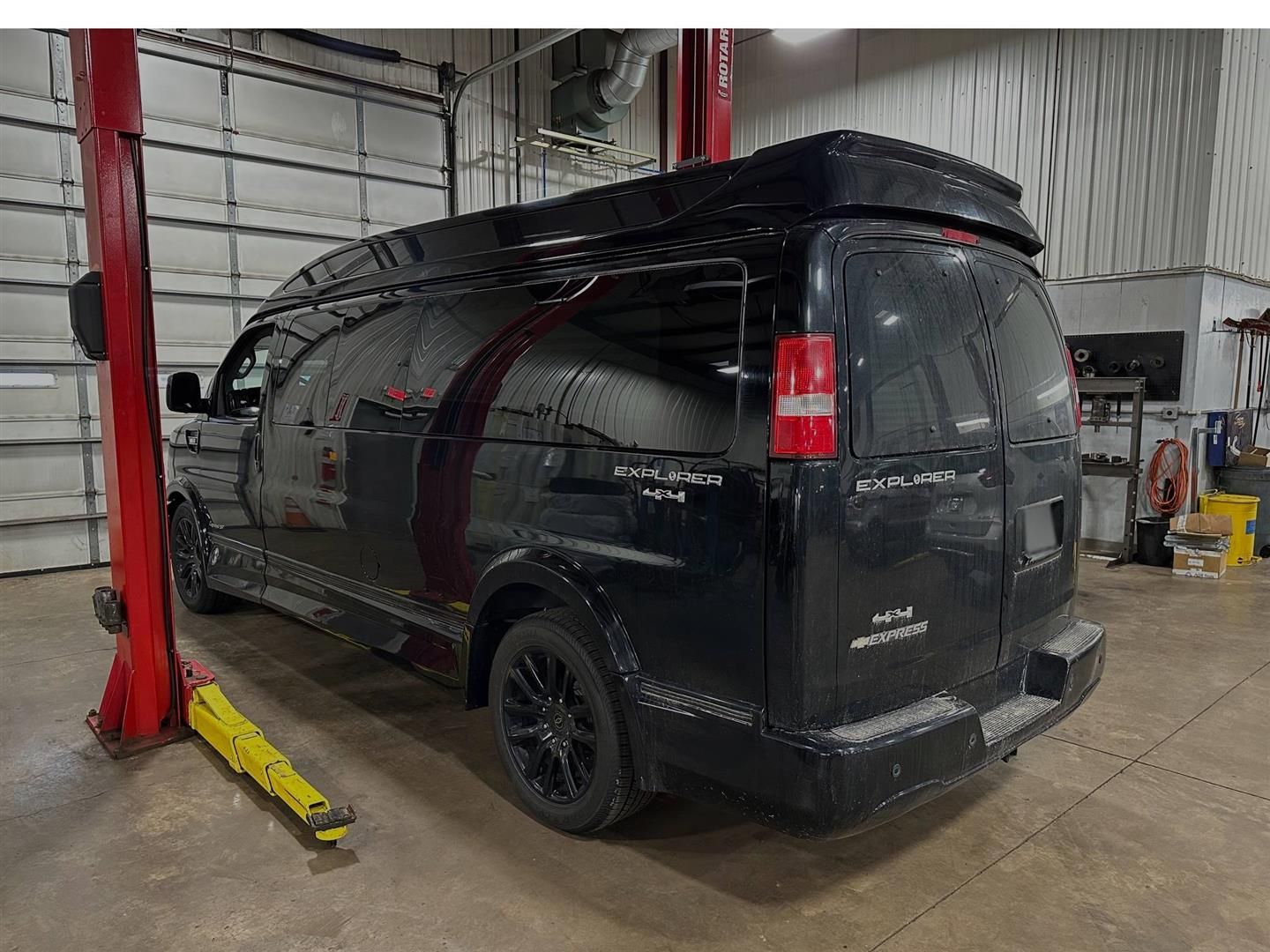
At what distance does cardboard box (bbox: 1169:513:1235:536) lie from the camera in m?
7.05

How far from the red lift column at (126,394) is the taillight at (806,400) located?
2631mm

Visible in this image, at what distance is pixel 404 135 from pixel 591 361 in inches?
304

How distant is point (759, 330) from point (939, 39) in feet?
27.8

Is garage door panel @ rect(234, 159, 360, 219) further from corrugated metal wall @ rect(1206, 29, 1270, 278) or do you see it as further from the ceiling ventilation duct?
corrugated metal wall @ rect(1206, 29, 1270, 278)

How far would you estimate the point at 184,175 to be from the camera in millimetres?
7918

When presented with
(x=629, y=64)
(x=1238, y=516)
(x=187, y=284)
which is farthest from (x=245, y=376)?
(x=1238, y=516)

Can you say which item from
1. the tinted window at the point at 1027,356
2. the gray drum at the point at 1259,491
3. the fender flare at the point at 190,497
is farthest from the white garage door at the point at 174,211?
the gray drum at the point at 1259,491

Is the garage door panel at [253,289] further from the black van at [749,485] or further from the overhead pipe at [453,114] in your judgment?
the black van at [749,485]

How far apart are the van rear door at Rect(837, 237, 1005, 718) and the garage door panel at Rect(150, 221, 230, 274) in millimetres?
7381

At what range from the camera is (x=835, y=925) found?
241 cm

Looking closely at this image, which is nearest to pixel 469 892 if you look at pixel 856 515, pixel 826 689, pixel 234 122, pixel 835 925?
pixel 835 925

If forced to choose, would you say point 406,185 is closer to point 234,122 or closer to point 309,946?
point 234,122

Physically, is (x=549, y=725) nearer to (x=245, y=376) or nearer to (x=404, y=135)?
(x=245, y=376)

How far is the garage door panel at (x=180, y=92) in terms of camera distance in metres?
7.63
